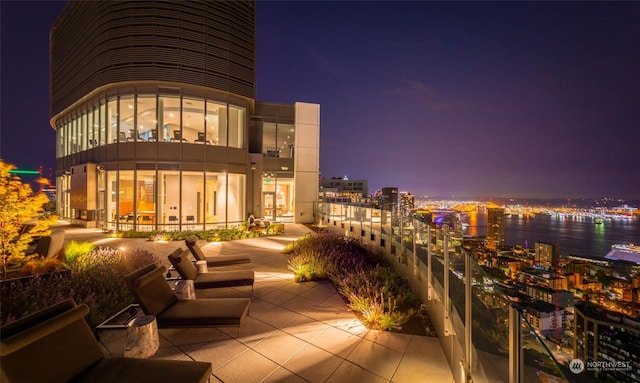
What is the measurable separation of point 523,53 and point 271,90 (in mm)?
65357

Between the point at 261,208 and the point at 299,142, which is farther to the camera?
the point at 299,142

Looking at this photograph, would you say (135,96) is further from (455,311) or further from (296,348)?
(455,311)

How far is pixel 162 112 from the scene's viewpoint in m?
14.3

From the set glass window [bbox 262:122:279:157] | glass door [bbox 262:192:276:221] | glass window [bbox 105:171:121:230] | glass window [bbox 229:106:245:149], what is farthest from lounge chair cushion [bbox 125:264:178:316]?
glass window [bbox 262:122:279:157]

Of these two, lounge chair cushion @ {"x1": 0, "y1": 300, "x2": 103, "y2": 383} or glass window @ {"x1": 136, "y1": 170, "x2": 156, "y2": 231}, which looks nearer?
lounge chair cushion @ {"x1": 0, "y1": 300, "x2": 103, "y2": 383}

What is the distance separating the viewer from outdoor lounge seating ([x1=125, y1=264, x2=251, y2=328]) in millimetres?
3465

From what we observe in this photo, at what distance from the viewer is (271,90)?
3189 inches

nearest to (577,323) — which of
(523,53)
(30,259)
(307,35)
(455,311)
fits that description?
(455,311)

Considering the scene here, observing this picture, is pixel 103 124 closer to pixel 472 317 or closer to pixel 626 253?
pixel 472 317

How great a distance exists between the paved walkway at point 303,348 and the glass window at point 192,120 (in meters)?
12.4

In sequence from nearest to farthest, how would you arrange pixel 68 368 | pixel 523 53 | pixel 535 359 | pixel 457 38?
pixel 535 359 → pixel 68 368 → pixel 457 38 → pixel 523 53

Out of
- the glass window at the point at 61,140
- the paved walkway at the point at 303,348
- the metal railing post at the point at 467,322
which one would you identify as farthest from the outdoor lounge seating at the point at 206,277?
the glass window at the point at 61,140

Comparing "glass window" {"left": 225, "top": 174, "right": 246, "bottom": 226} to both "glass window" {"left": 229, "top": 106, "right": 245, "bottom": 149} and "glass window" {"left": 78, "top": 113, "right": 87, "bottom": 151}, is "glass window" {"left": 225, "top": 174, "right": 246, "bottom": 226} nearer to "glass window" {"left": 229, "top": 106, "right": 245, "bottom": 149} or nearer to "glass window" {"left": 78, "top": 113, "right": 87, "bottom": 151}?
"glass window" {"left": 229, "top": 106, "right": 245, "bottom": 149}

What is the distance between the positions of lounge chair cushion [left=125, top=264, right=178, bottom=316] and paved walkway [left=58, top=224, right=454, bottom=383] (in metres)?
0.52
